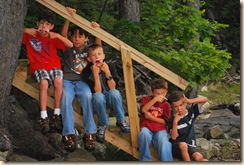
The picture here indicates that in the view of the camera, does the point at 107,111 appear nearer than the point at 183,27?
Yes

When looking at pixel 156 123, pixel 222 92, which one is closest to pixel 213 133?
pixel 156 123

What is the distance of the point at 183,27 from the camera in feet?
27.3

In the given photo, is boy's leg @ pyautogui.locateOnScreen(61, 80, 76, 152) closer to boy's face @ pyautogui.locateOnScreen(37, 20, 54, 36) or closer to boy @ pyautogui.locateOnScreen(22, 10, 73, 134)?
boy @ pyautogui.locateOnScreen(22, 10, 73, 134)

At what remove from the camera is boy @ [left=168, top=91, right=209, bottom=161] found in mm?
6660

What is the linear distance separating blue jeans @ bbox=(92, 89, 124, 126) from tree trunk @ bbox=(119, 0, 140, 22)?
2494 millimetres

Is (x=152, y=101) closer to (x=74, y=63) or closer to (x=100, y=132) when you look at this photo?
(x=100, y=132)

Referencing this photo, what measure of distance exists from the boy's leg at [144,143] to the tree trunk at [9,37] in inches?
59.5

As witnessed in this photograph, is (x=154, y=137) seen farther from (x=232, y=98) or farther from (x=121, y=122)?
(x=232, y=98)

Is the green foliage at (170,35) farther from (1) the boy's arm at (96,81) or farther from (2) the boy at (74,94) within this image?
(1) the boy's arm at (96,81)

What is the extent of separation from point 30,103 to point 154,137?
7.34ft

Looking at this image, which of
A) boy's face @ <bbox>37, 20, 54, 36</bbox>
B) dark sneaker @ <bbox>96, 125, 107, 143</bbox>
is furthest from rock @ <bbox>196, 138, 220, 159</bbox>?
boy's face @ <bbox>37, 20, 54, 36</bbox>

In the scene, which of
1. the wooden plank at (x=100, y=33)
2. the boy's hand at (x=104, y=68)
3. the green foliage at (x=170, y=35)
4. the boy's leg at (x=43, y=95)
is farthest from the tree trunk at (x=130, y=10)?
the boy's leg at (x=43, y=95)

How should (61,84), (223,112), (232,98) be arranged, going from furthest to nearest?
(232,98) → (223,112) → (61,84)

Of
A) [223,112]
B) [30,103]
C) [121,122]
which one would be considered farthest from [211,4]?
[121,122]
